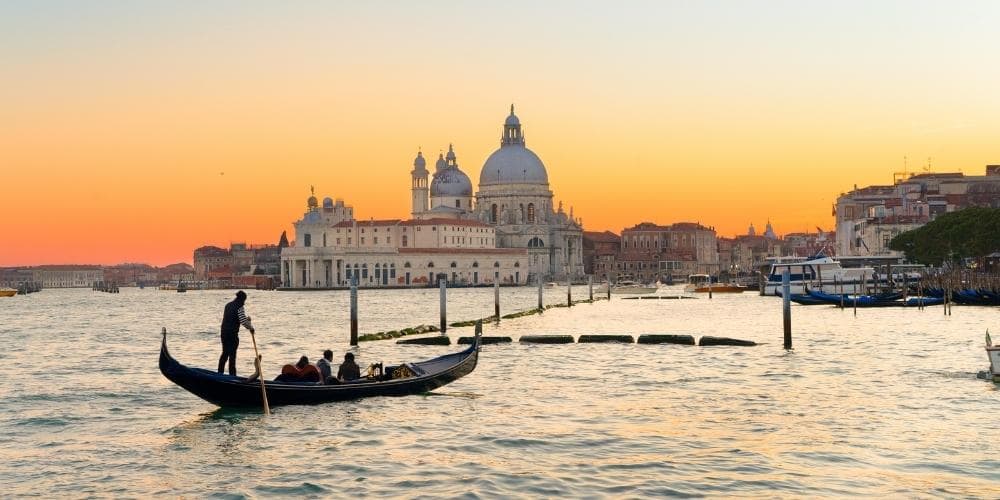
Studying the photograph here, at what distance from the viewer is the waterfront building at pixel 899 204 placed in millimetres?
94750

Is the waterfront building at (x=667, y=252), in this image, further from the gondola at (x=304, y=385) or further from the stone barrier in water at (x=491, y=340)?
the gondola at (x=304, y=385)

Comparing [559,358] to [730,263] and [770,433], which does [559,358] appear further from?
[730,263]

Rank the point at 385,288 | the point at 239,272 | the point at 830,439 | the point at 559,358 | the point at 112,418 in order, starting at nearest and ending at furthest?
the point at 830,439, the point at 112,418, the point at 559,358, the point at 385,288, the point at 239,272

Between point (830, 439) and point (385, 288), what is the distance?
12607cm

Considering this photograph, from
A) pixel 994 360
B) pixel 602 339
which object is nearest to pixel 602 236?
pixel 602 339

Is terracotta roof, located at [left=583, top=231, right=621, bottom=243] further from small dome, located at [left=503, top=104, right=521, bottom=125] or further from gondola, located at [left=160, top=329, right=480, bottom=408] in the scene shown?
gondola, located at [left=160, top=329, right=480, bottom=408]

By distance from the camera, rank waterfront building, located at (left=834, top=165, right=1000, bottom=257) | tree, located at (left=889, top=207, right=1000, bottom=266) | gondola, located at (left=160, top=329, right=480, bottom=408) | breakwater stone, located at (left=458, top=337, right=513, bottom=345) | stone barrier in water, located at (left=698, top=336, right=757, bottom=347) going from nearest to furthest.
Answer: gondola, located at (left=160, top=329, right=480, bottom=408)
stone barrier in water, located at (left=698, top=336, right=757, bottom=347)
breakwater stone, located at (left=458, top=337, right=513, bottom=345)
tree, located at (left=889, top=207, right=1000, bottom=266)
waterfront building, located at (left=834, top=165, right=1000, bottom=257)

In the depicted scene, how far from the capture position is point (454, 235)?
14725 centimetres

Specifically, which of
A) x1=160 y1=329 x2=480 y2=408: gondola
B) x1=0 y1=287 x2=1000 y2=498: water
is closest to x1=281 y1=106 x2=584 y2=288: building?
x1=0 y1=287 x2=1000 y2=498: water

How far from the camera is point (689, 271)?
539 ft

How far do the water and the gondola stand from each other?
0.21 m

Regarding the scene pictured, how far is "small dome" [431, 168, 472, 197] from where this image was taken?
6442 inches

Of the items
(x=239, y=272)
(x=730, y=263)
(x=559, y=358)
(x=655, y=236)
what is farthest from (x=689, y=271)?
(x=559, y=358)

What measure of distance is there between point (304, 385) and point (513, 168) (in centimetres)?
14109
